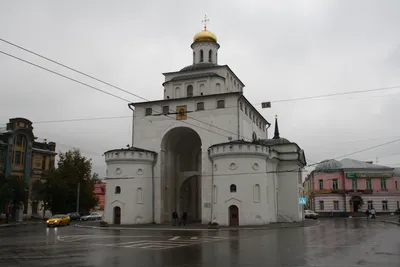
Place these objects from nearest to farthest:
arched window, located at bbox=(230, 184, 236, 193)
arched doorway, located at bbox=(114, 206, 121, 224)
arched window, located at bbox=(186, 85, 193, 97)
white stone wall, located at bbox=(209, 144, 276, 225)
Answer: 1. white stone wall, located at bbox=(209, 144, 276, 225)
2. arched window, located at bbox=(230, 184, 236, 193)
3. arched doorway, located at bbox=(114, 206, 121, 224)
4. arched window, located at bbox=(186, 85, 193, 97)

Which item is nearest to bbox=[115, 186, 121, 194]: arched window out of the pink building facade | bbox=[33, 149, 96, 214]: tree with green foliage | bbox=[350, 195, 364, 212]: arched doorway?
bbox=[33, 149, 96, 214]: tree with green foliage

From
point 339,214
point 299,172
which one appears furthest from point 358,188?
point 299,172

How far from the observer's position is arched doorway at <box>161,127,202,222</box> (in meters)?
39.2

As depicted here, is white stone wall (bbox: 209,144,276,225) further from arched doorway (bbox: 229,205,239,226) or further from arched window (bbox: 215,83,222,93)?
arched window (bbox: 215,83,222,93)

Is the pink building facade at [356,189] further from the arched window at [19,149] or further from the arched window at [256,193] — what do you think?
the arched window at [19,149]

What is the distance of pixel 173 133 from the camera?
39.7 metres

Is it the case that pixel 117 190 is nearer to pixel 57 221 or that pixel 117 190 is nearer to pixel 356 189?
pixel 57 221

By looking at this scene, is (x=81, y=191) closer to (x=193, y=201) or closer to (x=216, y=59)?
(x=193, y=201)

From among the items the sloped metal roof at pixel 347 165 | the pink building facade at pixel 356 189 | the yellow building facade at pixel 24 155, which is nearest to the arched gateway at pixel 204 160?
the yellow building facade at pixel 24 155

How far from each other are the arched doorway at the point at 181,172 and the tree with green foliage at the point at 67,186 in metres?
16.7

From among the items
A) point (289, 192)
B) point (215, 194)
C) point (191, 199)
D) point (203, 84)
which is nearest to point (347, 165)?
point (289, 192)

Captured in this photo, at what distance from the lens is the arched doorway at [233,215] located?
3269cm

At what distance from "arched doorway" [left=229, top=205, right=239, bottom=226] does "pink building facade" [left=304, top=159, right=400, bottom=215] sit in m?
32.3

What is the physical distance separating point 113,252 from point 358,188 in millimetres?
52677
